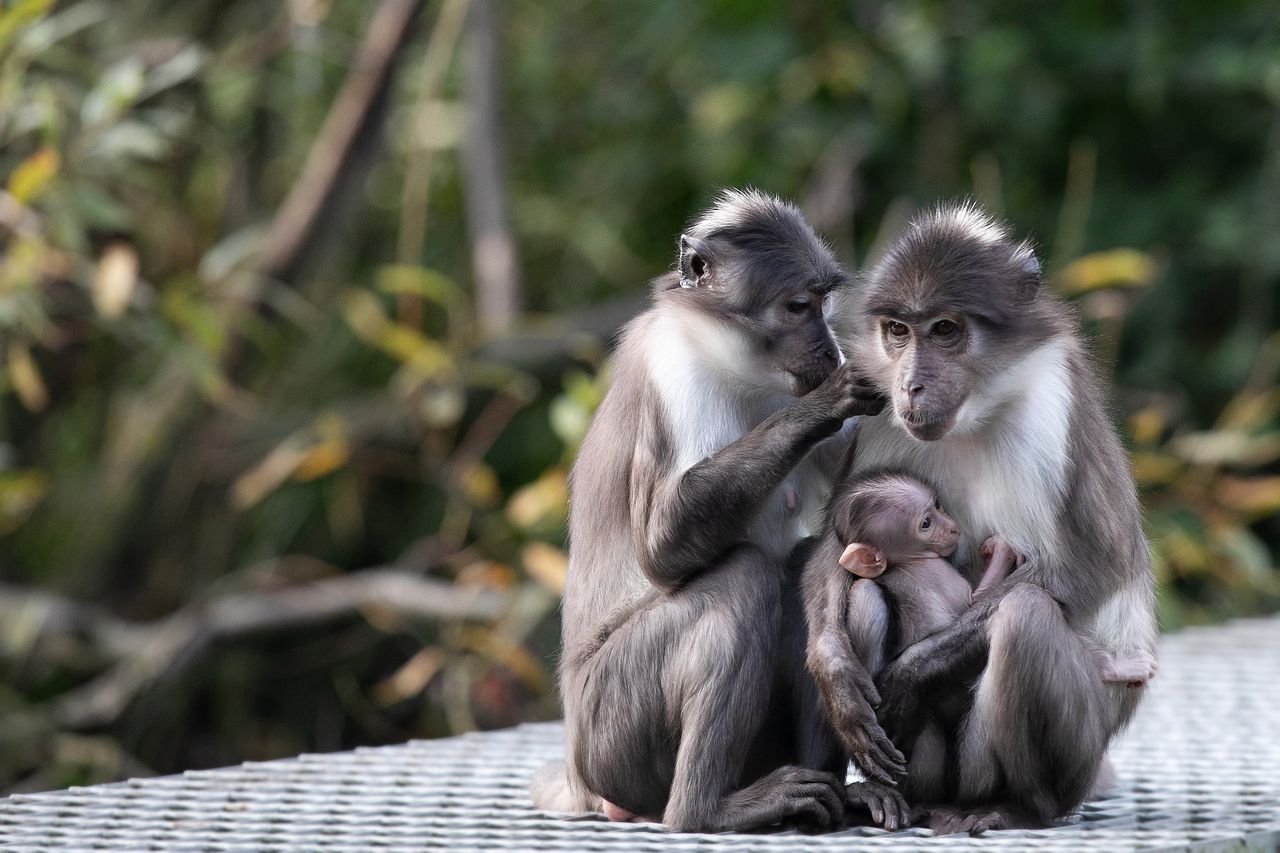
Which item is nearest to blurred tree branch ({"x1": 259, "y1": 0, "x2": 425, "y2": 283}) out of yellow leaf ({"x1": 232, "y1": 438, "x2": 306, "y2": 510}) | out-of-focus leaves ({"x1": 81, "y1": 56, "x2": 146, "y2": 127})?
yellow leaf ({"x1": 232, "y1": 438, "x2": 306, "y2": 510})

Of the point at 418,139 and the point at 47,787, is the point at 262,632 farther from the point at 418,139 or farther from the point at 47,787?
the point at 418,139

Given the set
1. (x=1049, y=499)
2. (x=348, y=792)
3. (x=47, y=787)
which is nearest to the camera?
(x=1049, y=499)

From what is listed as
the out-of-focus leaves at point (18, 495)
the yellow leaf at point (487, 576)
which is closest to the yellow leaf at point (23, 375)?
the out-of-focus leaves at point (18, 495)

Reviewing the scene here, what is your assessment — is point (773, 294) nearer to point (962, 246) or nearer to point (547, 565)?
point (962, 246)

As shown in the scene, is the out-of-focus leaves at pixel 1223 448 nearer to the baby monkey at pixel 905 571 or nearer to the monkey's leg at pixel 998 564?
the baby monkey at pixel 905 571

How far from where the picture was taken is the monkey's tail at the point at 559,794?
451cm

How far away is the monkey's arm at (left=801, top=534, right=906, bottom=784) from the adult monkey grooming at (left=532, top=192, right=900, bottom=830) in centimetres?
5

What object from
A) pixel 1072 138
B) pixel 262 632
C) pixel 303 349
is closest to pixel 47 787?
pixel 262 632

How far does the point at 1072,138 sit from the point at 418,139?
400 centimetres

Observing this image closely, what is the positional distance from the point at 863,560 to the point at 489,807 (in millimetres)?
1316

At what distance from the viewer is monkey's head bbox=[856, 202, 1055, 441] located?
161 inches

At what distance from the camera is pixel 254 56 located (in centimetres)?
848

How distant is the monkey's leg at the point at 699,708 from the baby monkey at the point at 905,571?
0.24 m

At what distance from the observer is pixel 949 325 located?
13.8ft
